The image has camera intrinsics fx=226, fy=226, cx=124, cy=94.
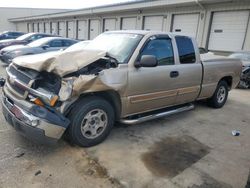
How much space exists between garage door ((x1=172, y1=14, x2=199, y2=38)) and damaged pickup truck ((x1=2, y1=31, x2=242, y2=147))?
9.67 meters

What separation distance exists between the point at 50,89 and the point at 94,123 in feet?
2.75

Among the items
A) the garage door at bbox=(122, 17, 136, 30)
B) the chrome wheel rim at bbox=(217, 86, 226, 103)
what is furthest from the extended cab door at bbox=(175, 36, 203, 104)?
the garage door at bbox=(122, 17, 136, 30)

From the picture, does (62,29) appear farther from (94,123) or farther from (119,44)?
(94,123)

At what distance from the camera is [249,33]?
1129 cm

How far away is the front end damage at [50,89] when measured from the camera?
114 inches

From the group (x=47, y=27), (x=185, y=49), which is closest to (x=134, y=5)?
(x=185, y=49)

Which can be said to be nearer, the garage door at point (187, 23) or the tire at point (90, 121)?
the tire at point (90, 121)

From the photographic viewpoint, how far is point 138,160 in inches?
128

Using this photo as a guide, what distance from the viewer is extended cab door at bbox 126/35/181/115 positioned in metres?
3.77

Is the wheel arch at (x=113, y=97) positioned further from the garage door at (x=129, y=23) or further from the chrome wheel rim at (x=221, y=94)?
the garage door at (x=129, y=23)

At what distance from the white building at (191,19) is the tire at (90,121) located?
955cm

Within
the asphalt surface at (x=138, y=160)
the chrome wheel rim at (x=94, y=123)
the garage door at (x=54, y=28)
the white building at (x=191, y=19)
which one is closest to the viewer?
the asphalt surface at (x=138, y=160)

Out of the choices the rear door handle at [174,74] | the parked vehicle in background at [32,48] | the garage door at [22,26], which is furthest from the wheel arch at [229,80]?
the garage door at [22,26]

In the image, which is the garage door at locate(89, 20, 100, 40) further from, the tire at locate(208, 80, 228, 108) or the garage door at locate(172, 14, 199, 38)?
the tire at locate(208, 80, 228, 108)
